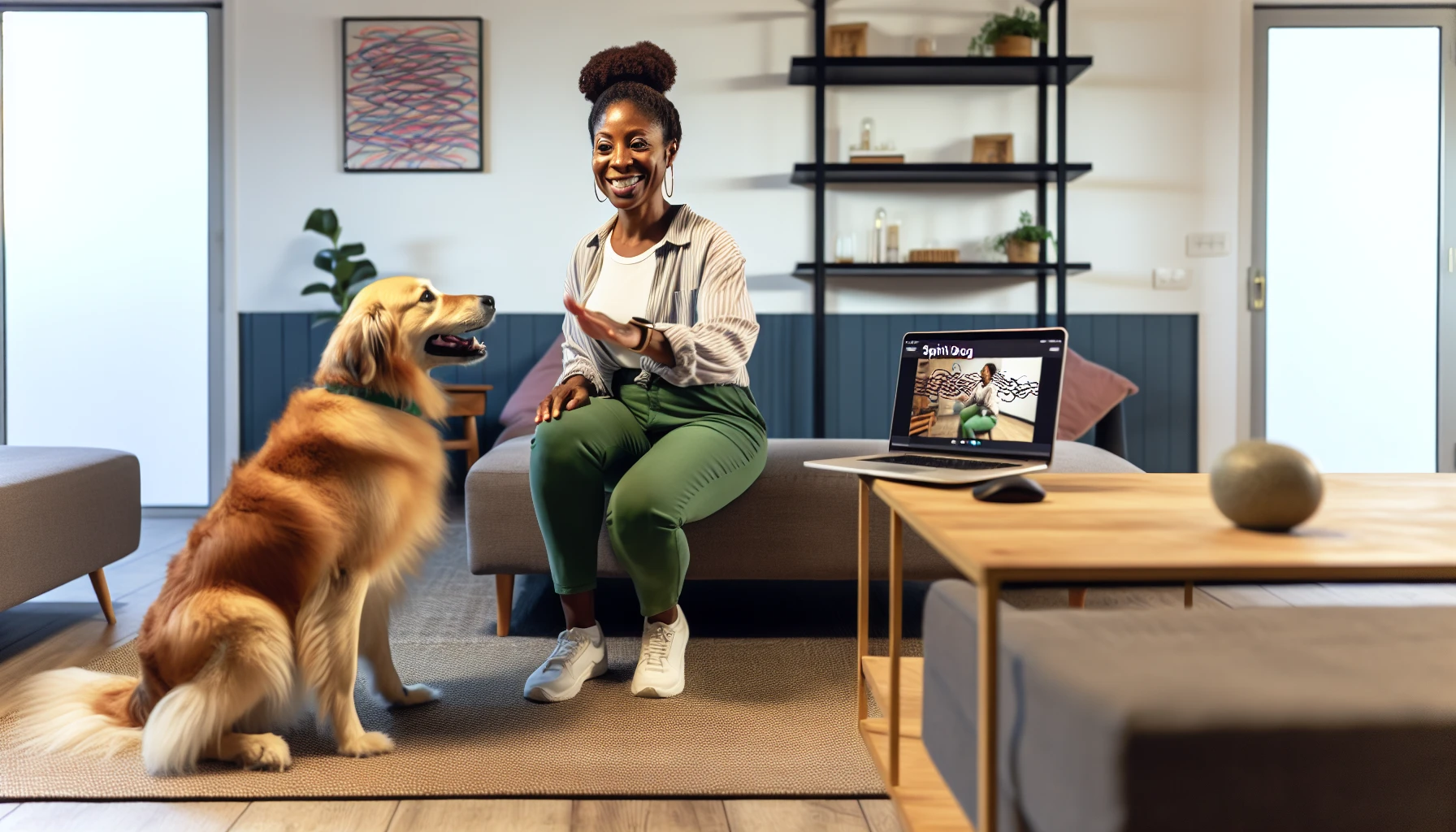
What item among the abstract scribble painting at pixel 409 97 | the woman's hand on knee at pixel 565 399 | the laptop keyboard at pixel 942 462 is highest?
the abstract scribble painting at pixel 409 97

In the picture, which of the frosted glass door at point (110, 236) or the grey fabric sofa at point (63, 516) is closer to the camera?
the grey fabric sofa at point (63, 516)

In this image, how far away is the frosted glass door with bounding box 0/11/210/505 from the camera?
4.15 metres

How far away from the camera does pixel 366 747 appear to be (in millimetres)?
1521

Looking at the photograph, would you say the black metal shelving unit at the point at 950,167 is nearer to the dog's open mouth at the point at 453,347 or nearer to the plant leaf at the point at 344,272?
the plant leaf at the point at 344,272

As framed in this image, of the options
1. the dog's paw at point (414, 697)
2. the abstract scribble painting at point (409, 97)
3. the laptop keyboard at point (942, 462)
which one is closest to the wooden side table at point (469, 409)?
the abstract scribble painting at point (409, 97)

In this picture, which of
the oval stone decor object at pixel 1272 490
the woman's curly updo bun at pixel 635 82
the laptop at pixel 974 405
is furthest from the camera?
the woman's curly updo bun at pixel 635 82

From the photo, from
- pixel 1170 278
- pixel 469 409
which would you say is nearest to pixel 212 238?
pixel 469 409

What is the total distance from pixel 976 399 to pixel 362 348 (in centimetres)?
90

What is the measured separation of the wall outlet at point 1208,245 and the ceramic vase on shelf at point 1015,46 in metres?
1.03

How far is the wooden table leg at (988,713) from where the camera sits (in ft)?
2.46

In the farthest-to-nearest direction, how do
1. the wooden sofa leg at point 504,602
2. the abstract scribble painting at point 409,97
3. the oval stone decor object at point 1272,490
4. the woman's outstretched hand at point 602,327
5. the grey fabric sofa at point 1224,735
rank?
the abstract scribble painting at point 409,97 → the wooden sofa leg at point 504,602 → the woman's outstretched hand at point 602,327 → the oval stone decor object at point 1272,490 → the grey fabric sofa at point 1224,735

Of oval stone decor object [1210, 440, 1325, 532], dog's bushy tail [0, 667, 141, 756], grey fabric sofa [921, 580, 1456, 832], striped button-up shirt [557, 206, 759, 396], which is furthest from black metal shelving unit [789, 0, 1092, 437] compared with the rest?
grey fabric sofa [921, 580, 1456, 832]

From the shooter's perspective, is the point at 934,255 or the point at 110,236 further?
the point at 110,236

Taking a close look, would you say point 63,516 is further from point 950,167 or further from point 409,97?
point 950,167
